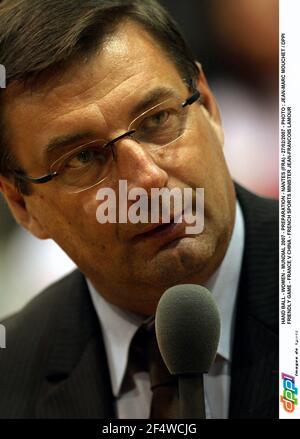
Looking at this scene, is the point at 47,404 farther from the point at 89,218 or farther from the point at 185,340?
the point at 185,340

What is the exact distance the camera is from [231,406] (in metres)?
1.12

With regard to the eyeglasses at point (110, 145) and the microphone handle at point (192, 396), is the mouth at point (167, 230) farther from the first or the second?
the microphone handle at point (192, 396)

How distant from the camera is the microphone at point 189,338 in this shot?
770 millimetres

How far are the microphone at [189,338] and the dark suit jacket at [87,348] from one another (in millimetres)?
343

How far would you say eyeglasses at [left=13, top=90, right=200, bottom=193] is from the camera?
1090 millimetres

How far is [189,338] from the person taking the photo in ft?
2.56

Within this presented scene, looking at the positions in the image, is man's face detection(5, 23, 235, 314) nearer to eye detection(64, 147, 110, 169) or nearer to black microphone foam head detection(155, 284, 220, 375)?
eye detection(64, 147, 110, 169)

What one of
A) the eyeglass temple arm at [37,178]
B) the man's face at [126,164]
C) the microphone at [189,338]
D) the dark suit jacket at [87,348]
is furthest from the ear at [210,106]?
the microphone at [189,338]

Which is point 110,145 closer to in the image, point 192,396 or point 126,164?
point 126,164

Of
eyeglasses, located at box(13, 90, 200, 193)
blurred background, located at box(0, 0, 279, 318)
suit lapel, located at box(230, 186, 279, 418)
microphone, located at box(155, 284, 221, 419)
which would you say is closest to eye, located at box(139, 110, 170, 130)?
eyeglasses, located at box(13, 90, 200, 193)

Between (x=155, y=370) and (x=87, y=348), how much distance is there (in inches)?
6.1

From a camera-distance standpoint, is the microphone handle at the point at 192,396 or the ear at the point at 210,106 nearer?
the microphone handle at the point at 192,396

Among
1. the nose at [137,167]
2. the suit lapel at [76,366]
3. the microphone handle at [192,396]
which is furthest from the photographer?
the suit lapel at [76,366]

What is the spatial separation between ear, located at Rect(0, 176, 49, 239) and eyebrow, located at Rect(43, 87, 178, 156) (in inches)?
5.0
